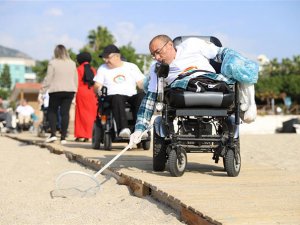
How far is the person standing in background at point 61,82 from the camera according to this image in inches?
436

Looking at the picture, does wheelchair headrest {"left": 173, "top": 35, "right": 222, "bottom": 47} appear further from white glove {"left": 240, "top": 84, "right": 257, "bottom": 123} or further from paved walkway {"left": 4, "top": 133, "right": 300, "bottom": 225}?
paved walkway {"left": 4, "top": 133, "right": 300, "bottom": 225}

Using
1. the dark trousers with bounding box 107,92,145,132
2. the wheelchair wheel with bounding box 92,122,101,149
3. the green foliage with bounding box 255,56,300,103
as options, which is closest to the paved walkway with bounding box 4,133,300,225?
the dark trousers with bounding box 107,92,145,132

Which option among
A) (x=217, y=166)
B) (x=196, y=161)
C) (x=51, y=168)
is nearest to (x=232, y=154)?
(x=217, y=166)

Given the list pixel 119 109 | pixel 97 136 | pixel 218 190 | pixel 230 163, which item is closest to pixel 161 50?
pixel 230 163

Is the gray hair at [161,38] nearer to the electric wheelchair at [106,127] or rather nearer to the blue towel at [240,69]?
the blue towel at [240,69]

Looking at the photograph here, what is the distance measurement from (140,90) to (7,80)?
11591 centimetres

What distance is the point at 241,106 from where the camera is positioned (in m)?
5.82

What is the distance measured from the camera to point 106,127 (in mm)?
9492

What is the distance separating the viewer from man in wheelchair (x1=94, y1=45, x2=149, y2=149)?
915 cm

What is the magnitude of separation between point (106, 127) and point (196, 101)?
4.07m

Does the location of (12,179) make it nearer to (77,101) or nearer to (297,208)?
(297,208)

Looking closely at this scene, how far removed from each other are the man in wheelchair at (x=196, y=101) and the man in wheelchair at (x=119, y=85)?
2.95m

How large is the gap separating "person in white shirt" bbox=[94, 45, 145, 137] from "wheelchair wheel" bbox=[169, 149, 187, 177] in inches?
135

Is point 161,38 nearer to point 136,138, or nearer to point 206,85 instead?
point 206,85
